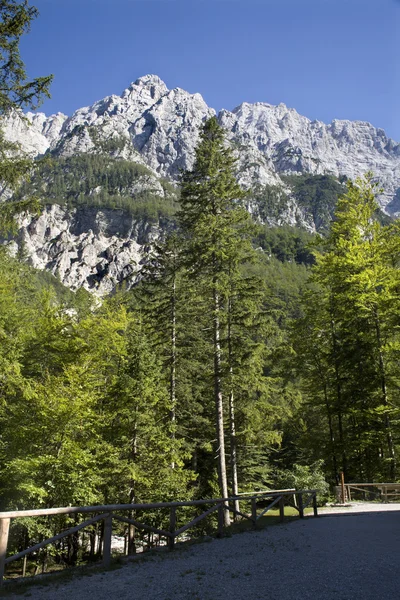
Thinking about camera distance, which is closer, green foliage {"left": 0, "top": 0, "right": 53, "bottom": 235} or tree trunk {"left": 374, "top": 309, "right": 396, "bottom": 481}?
green foliage {"left": 0, "top": 0, "right": 53, "bottom": 235}

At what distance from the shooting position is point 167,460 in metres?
16.0

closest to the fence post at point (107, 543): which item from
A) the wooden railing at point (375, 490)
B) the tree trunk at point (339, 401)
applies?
the wooden railing at point (375, 490)

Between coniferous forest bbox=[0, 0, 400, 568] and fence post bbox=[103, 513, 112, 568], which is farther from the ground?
coniferous forest bbox=[0, 0, 400, 568]

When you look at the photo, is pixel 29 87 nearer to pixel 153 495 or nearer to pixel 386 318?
pixel 153 495

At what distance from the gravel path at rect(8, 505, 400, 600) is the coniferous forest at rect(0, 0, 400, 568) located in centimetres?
606

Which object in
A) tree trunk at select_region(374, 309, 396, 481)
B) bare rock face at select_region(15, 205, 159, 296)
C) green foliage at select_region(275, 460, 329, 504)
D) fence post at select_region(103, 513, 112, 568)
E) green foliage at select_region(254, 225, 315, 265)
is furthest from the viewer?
green foliage at select_region(254, 225, 315, 265)

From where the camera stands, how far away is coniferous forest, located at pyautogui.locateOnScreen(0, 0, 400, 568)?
527 inches

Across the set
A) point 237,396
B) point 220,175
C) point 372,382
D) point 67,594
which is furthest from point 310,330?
point 67,594

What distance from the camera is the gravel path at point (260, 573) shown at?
17.7 ft

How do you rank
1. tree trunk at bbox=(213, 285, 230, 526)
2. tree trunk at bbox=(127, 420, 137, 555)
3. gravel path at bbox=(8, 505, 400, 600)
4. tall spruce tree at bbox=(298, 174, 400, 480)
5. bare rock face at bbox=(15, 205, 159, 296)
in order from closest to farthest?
gravel path at bbox=(8, 505, 400, 600) → tree trunk at bbox=(127, 420, 137, 555) → tree trunk at bbox=(213, 285, 230, 526) → tall spruce tree at bbox=(298, 174, 400, 480) → bare rock face at bbox=(15, 205, 159, 296)

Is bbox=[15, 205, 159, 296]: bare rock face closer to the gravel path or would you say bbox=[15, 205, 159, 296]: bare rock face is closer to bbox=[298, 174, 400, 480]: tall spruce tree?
bbox=[298, 174, 400, 480]: tall spruce tree

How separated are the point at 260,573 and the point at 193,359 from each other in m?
15.9

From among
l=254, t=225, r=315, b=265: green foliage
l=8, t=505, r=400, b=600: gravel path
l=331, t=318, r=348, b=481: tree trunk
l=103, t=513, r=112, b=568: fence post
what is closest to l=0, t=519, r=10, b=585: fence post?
l=8, t=505, r=400, b=600: gravel path

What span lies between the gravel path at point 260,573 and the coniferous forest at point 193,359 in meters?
6.06
